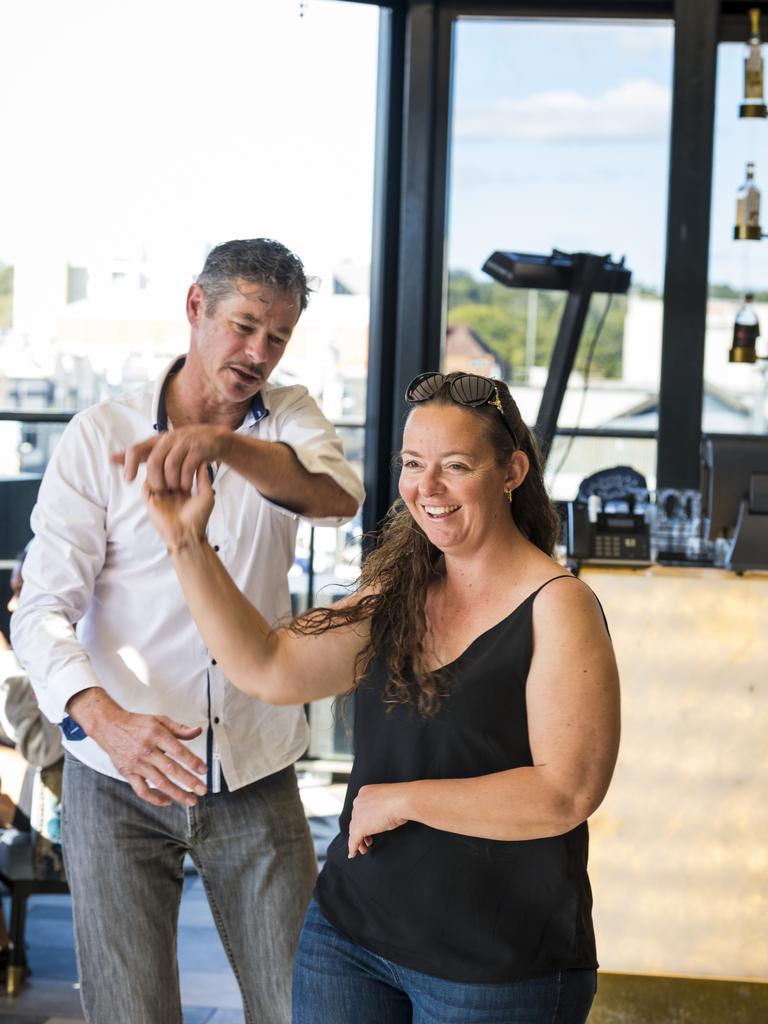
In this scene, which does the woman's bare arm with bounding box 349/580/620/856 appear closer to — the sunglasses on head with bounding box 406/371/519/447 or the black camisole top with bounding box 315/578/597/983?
the black camisole top with bounding box 315/578/597/983

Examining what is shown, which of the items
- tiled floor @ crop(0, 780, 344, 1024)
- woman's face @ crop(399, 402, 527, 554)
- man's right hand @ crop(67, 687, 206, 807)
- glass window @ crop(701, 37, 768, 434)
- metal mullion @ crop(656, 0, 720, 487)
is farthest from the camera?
glass window @ crop(701, 37, 768, 434)

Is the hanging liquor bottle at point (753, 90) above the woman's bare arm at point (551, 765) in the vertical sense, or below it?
above

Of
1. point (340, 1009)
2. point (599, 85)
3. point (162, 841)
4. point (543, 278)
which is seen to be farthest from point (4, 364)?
point (340, 1009)

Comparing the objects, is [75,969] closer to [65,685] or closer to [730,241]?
[65,685]

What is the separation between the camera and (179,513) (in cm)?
171

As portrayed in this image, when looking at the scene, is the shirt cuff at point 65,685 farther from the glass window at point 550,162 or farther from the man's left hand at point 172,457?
the glass window at point 550,162

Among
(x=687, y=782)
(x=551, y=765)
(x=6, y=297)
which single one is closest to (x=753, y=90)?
(x=687, y=782)

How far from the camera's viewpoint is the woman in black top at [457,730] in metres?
1.54

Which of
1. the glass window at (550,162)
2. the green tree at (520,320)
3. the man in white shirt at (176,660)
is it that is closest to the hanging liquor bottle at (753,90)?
the glass window at (550,162)

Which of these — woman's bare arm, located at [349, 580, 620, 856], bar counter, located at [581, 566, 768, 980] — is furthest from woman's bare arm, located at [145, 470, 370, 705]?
bar counter, located at [581, 566, 768, 980]

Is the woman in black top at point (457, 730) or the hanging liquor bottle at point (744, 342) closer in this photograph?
the woman in black top at point (457, 730)

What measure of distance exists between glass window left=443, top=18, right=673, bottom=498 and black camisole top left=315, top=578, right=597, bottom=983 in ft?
9.43

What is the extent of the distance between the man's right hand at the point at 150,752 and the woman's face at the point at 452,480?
48cm

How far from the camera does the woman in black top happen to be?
5.05 ft
